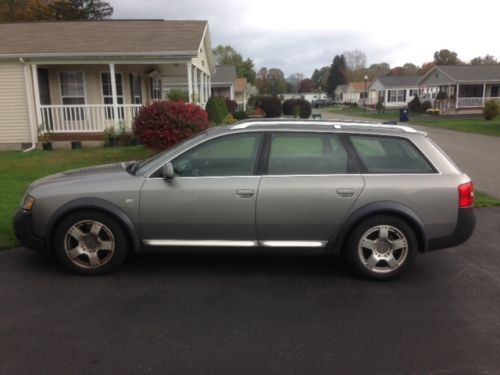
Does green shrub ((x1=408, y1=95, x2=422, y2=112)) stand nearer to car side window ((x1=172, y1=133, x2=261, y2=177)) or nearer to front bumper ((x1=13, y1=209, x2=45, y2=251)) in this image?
car side window ((x1=172, y1=133, x2=261, y2=177))

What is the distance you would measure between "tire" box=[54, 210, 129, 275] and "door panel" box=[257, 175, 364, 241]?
148 centimetres

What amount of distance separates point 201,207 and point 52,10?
5278 centimetres

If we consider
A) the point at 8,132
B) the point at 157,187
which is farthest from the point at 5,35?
the point at 157,187

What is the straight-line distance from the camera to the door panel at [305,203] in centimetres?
467

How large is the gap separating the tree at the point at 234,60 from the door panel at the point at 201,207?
8974 centimetres

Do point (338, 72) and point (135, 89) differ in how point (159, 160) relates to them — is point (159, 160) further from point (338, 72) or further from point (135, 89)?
point (338, 72)

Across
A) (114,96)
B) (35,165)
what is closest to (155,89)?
(114,96)

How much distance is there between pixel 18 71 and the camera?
16.0 meters

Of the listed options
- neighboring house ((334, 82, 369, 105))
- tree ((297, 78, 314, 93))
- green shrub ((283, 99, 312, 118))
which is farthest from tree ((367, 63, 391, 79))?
green shrub ((283, 99, 312, 118))

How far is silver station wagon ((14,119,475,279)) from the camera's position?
4.68 meters

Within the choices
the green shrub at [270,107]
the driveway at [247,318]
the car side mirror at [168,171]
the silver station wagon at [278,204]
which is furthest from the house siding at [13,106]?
the green shrub at [270,107]

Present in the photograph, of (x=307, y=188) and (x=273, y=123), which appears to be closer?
(x=307, y=188)

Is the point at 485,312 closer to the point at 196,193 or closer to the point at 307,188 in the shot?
the point at 307,188

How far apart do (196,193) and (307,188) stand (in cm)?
111
